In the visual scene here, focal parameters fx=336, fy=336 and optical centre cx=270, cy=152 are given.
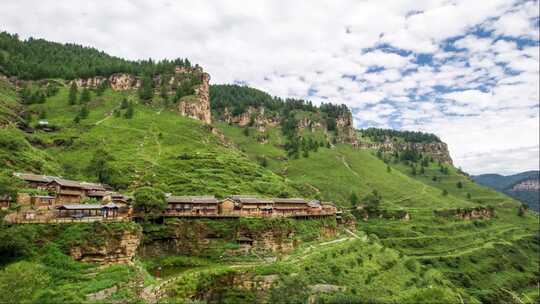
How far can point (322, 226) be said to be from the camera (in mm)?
87500

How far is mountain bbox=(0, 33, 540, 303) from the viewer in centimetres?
4678

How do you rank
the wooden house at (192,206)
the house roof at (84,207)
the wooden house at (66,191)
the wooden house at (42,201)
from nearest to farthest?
the house roof at (84,207) < the wooden house at (42,201) < the wooden house at (66,191) < the wooden house at (192,206)

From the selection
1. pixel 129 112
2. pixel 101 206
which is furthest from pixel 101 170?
pixel 129 112

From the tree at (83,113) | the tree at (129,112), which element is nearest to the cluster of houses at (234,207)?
the tree at (129,112)

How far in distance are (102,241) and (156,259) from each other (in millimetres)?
14693

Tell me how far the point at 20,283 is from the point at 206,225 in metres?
36.5

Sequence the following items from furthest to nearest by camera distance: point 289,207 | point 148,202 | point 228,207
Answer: point 289,207 → point 228,207 → point 148,202

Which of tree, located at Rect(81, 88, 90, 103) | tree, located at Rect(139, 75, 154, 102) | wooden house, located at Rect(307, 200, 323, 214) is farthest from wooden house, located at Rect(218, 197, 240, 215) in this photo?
tree, located at Rect(139, 75, 154, 102)

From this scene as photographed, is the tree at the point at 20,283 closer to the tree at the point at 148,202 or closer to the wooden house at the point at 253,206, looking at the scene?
the tree at the point at 148,202

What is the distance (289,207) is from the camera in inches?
3474

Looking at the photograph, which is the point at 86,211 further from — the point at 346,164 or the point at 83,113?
the point at 346,164

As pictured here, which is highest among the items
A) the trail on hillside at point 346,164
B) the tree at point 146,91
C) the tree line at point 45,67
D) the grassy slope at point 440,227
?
the tree line at point 45,67

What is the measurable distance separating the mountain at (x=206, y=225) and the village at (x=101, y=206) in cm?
268

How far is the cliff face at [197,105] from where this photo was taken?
17000cm
